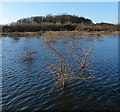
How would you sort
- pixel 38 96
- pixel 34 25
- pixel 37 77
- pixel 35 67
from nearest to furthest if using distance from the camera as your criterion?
pixel 38 96
pixel 37 77
pixel 35 67
pixel 34 25

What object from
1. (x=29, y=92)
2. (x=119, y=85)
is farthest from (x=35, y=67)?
(x=119, y=85)

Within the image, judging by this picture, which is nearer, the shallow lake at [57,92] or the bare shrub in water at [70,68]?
the shallow lake at [57,92]

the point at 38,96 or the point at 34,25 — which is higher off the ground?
the point at 34,25

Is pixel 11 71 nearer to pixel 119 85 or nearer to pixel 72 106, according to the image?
pixel 72 106

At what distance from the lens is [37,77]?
11461 mm

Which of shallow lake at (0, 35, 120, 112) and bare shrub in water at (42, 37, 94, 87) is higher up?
bare shrub in water at (42, 37, 94, 87)

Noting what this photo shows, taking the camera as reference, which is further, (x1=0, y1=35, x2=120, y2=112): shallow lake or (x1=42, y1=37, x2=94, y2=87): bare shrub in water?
(x1=42, y1=37, x2=94, y2=87): bare shrub in water

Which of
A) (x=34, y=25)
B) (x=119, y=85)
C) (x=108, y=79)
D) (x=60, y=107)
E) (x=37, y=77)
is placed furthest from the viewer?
(x=34, y=25)

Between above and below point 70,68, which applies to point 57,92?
below

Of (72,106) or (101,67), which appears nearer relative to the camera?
(72,106)

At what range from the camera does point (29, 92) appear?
8.95m

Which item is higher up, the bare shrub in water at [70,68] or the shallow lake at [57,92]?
the bare shrub in water at [70,68]

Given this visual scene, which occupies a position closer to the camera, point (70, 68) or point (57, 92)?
point (57, 92)

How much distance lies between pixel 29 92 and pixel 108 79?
563cm
